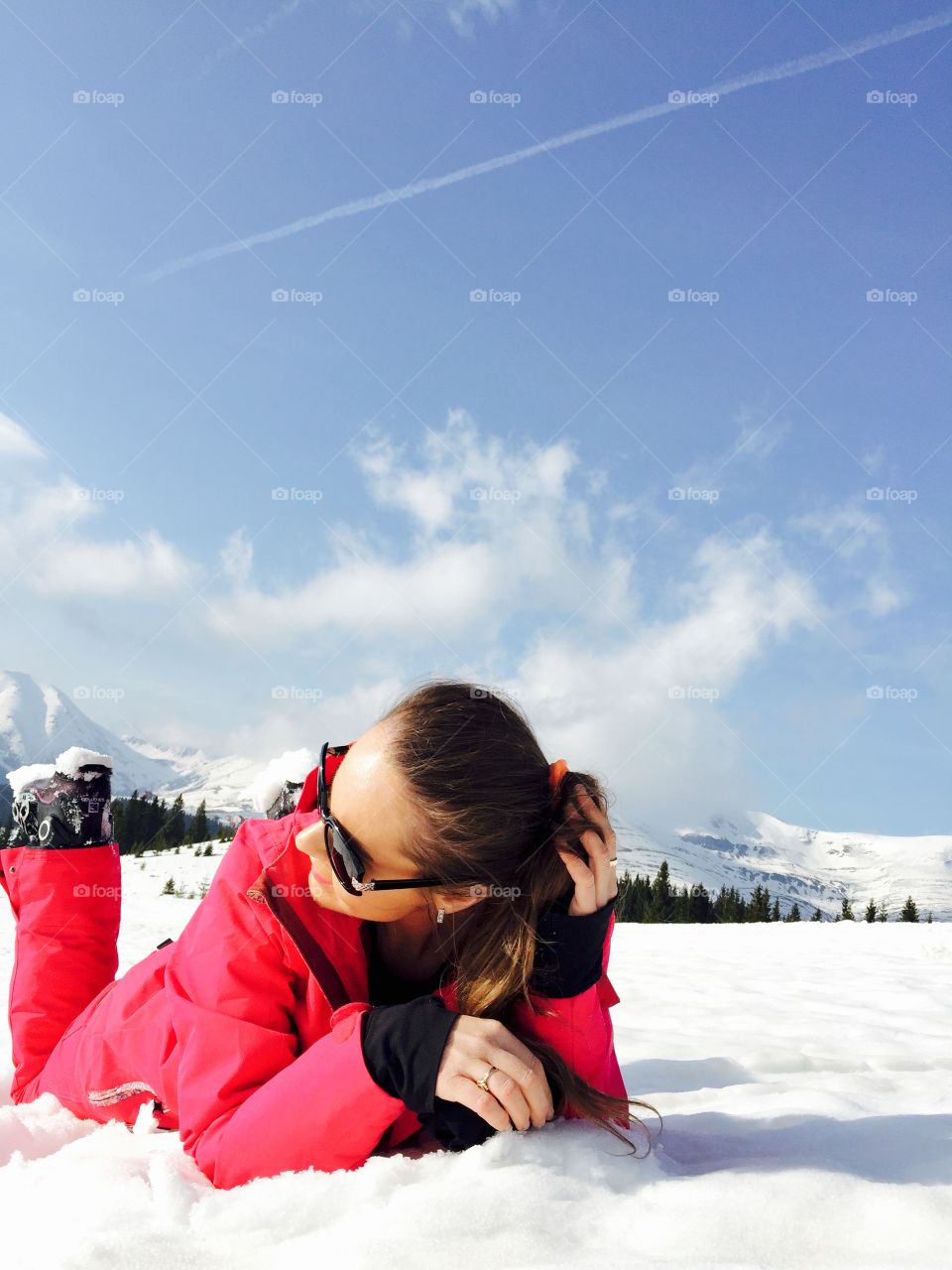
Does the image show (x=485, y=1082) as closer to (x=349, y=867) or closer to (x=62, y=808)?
(x=349, y=867)

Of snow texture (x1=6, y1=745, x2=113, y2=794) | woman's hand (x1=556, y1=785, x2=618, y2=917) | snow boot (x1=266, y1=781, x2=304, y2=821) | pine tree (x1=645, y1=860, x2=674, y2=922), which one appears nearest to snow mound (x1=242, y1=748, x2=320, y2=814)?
snow boot (x1=266, y1=781, x2=304, y2=821)

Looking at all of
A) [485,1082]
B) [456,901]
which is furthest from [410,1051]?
[456,901]

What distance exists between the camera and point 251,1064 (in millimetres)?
2018

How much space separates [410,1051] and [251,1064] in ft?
1.38

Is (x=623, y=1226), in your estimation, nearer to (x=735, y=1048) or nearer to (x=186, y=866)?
(x=735, y=1048)

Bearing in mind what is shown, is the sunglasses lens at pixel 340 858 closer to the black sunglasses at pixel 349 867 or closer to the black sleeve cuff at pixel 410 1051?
the black sunglasses at pixel 349 867

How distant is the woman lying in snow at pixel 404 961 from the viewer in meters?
1.84

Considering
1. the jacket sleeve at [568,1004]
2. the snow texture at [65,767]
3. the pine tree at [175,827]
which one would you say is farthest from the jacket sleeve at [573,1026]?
the pine tree at [175,827]

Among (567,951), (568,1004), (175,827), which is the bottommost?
(175,827)

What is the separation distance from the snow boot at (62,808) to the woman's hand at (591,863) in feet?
7.52

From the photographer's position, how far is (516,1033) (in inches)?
82.5

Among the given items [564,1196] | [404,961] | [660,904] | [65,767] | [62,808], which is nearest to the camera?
[564,1196]

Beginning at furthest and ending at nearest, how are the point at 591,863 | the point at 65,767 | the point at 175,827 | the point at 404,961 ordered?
the point at 175,827
the point at 65,767
the point at 404,961
the point at 591,863

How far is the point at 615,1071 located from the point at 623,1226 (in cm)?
81
